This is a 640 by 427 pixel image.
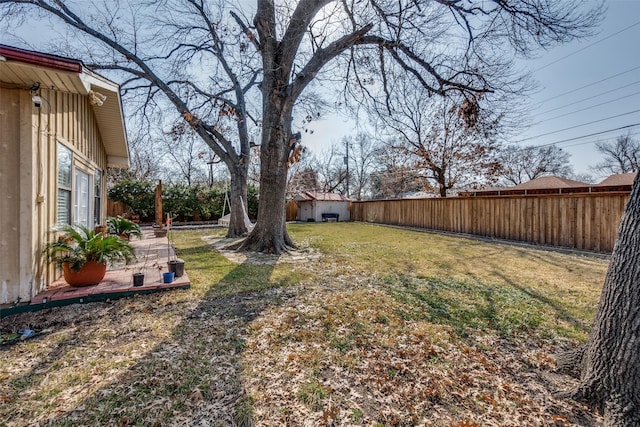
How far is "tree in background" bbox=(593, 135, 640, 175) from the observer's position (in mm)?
25859

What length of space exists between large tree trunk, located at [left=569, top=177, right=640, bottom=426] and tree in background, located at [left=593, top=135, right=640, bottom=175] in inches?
1379

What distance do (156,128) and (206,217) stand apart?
8210mm

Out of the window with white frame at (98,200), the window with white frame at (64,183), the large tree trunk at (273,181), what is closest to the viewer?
the window with white frame at (64,183)

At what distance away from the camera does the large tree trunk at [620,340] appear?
174 cm

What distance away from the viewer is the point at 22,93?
3.36 metres

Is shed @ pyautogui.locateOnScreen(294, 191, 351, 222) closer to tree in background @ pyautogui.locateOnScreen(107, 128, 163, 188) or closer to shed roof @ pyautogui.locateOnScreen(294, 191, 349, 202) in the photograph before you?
shed roof @ pyautogui.locateOnScreen(294, 191, 349, 202)

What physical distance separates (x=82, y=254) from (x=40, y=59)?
2383 mm

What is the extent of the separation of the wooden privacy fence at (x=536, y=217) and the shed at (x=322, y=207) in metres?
8.82

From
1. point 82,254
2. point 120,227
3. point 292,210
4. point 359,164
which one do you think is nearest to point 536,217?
point 82,254

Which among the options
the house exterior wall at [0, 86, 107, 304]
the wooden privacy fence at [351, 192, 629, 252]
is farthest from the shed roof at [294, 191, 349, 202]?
the house exterior wall at [0, 86, 107, 304]

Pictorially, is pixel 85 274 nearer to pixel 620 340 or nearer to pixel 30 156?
pixel 30 156

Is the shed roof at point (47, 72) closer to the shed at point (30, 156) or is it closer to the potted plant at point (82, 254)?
the shed at point (30, 156)

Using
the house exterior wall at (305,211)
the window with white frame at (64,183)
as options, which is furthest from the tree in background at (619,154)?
the window with white frame at (64,183)

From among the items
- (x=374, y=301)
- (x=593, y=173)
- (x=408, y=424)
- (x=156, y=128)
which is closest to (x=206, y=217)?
(x=156, y=128)
